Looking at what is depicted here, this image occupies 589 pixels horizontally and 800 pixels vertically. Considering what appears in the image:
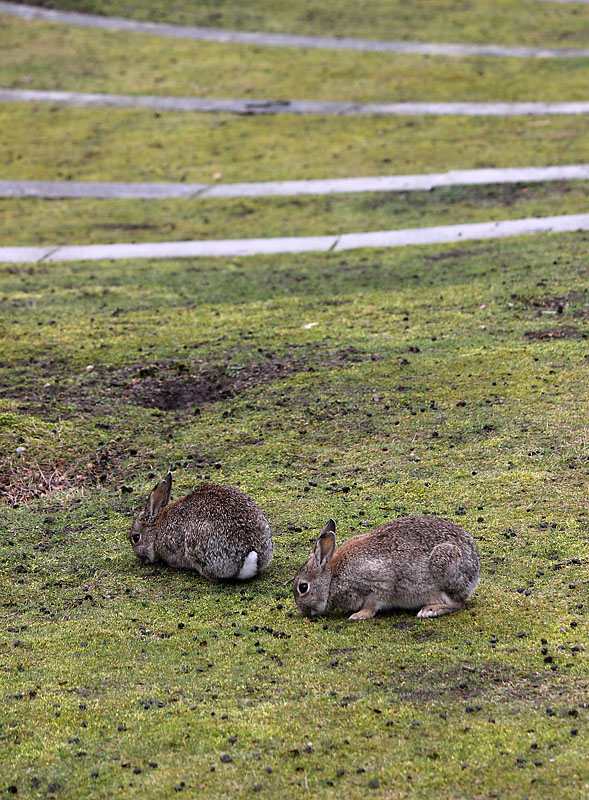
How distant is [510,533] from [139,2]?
41687 mm

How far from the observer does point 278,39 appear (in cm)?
3916

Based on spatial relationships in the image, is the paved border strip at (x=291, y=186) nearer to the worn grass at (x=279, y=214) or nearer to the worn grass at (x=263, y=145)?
the worn grass at (x=279, y=214)

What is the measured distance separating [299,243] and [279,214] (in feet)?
8.37

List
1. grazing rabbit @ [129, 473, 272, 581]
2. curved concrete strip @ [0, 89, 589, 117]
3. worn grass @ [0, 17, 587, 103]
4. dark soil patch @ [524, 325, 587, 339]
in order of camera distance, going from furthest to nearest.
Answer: worn grass @ [0, 17, 587, 103] → curved concrete strip @ [0, 89, 589, 117] → dark soil patch @ [524, 325, 587, 339] → grazing rabbit @ [129, 473, 272, 581]

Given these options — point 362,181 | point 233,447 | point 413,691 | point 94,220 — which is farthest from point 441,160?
point 413,691

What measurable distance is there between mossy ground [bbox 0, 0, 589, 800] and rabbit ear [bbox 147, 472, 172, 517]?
456 millimetres

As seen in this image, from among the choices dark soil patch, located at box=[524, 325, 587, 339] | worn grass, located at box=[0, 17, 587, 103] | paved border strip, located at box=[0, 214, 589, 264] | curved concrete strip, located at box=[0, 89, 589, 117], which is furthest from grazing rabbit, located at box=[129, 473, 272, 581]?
worn grass, located at box=[0, 17, 587, 103]

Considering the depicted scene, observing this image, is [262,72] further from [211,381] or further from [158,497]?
[158,497]

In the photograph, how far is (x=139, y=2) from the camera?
44688mm

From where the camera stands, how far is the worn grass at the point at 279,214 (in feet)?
67.3

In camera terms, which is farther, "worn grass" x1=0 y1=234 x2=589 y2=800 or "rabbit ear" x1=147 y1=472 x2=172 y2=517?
"rabbit ear" x1=147 y1=472 x2=172 y2=517

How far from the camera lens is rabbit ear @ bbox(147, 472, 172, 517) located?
883 cm

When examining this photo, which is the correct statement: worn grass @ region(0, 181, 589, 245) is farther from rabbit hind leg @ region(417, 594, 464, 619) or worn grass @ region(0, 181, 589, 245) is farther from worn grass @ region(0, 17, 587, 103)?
rabbit hind leg @ region(417, 594, 464, 619)

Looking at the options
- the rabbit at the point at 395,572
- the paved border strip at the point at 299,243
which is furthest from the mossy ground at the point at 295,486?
the paved border strip at the point at 299,243
